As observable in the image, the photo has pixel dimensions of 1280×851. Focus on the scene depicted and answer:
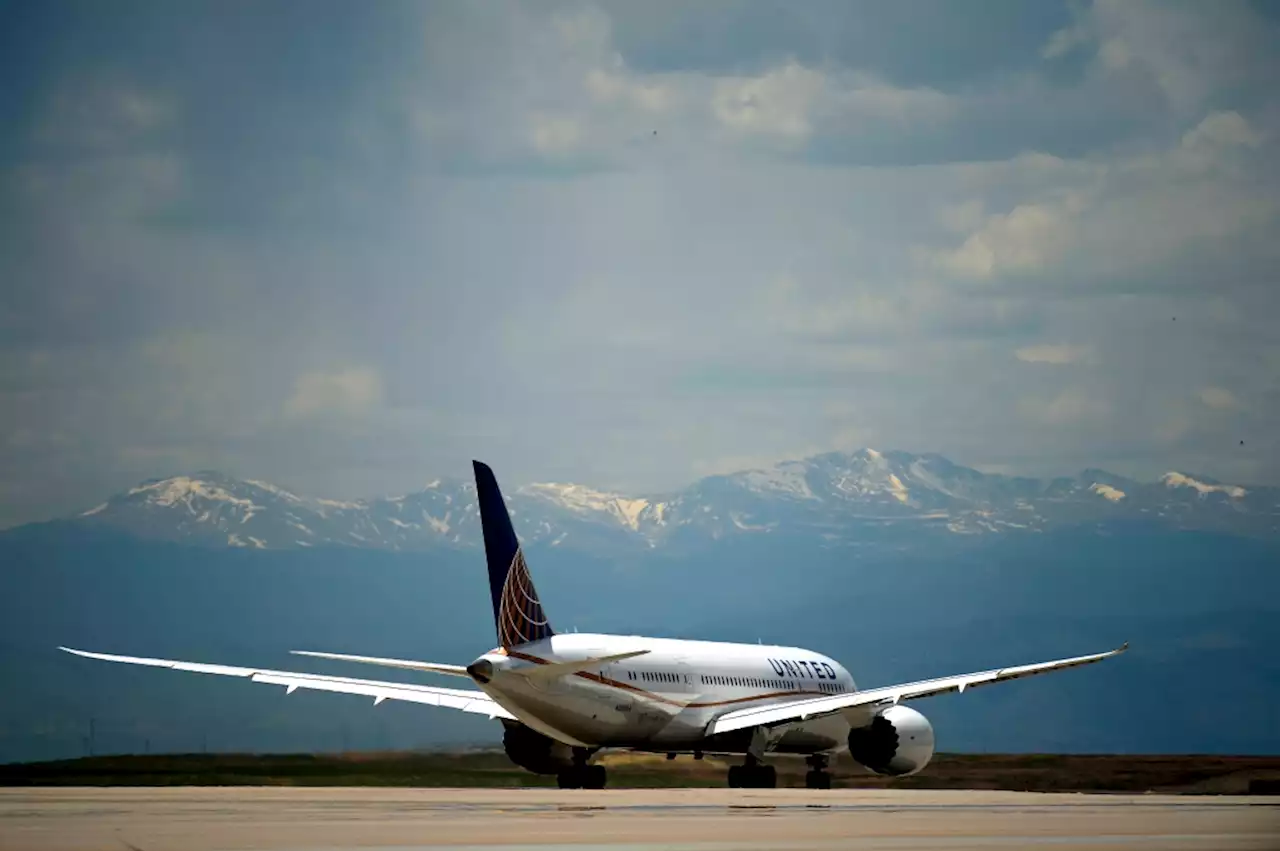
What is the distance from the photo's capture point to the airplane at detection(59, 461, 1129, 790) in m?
44.7

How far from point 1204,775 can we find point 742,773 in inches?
718

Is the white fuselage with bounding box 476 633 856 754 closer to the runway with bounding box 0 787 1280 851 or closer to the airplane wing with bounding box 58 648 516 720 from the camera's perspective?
the airplane wing with bounding box 58 648 516 720

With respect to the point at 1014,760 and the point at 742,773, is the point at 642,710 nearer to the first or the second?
the point at 742,773

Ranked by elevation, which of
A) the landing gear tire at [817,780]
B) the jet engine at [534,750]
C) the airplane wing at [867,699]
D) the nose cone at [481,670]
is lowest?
the landing gear tire at [817,780]

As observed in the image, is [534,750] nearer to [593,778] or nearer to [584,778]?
[584,778]

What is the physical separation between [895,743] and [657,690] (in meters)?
7.03

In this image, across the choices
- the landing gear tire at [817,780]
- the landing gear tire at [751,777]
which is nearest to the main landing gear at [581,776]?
the landing gear tire at [751,777]

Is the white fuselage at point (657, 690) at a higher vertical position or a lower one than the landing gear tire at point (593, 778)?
higher

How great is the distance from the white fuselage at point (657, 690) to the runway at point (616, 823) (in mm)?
8599

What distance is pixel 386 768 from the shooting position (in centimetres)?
5834

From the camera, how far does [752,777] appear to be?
5062 cm

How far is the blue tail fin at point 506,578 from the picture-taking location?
4450cm

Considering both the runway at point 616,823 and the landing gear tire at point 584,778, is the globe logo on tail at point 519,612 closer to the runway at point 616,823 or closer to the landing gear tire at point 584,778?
the landing gear tire at point 584,778

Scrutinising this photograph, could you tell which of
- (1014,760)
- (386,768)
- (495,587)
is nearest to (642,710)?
(495,587)
